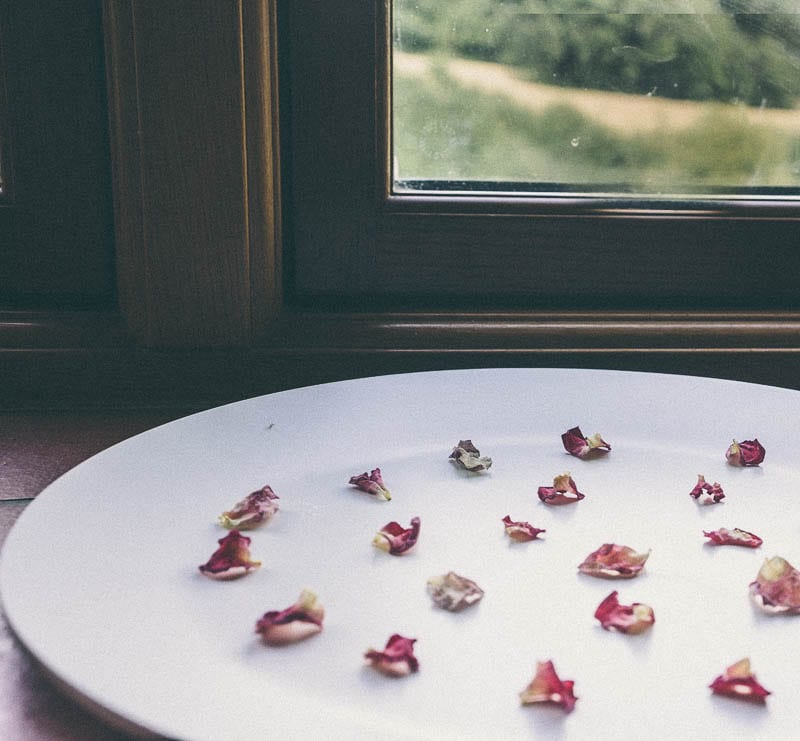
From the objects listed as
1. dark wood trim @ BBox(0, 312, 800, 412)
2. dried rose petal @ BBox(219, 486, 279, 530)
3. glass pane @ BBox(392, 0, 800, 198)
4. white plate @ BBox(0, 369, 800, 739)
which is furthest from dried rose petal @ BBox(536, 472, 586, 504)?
glass pane @ BBox(392, 0, 800, 198)

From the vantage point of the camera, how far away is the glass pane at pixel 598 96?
674mm

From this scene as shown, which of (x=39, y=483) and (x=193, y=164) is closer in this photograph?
(x=39, y=483)

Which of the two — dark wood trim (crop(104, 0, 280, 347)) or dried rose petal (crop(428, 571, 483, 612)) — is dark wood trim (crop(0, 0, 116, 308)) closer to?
dark wood trim (crop(104, 0, 280, 347))

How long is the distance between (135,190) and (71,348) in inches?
5.4

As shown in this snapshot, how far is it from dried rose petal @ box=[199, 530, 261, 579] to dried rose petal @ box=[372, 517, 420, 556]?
0.05 metres

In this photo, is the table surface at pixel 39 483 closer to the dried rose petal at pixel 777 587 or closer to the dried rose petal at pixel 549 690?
the dried rose petal at pixel 549 690

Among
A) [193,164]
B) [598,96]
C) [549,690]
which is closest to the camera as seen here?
[549,690]

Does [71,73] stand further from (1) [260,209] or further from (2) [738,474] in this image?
(2) [738,474]

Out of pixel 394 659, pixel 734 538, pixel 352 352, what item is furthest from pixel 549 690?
pixel 352 352

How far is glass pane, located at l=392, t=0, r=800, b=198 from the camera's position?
674mm

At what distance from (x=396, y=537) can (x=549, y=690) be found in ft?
0.39

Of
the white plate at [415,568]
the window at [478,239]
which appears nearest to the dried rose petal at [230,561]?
the white plate at [415,568]

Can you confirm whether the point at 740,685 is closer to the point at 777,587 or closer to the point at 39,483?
the point at 777,587

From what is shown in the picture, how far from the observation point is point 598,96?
0.70 m
